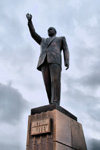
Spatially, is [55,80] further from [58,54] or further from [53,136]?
[53,136]

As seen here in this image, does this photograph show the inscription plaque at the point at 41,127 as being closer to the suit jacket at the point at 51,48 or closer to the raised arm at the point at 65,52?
the suit jacket at the point at 51,48

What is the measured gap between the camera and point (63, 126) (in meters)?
6.37

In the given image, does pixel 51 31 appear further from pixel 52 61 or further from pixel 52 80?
pixel 52 80

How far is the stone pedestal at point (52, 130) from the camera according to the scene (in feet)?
19.3

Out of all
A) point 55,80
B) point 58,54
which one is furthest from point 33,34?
point 55,80

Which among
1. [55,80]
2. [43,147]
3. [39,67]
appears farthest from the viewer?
[39,67]

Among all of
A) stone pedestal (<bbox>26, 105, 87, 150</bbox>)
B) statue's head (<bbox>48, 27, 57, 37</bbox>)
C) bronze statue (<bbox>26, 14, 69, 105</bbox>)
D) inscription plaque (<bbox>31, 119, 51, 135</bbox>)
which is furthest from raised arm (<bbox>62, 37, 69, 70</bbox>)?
inscription plaque (<bbox>31, 119, 51, 135</bbox>)

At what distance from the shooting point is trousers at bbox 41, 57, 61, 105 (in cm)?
704

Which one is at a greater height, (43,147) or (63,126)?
(63,126)

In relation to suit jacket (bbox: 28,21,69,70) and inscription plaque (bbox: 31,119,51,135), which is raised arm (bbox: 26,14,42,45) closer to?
suit jacket (bbox: 28,21,69,70)

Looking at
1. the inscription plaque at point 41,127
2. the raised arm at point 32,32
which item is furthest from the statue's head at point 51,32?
the inscription plaque at point 41,127

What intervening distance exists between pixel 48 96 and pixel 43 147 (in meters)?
1.97

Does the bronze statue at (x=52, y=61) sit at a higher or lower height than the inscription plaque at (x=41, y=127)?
higher

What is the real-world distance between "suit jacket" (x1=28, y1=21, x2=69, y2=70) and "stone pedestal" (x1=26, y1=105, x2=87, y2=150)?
1.71 m
